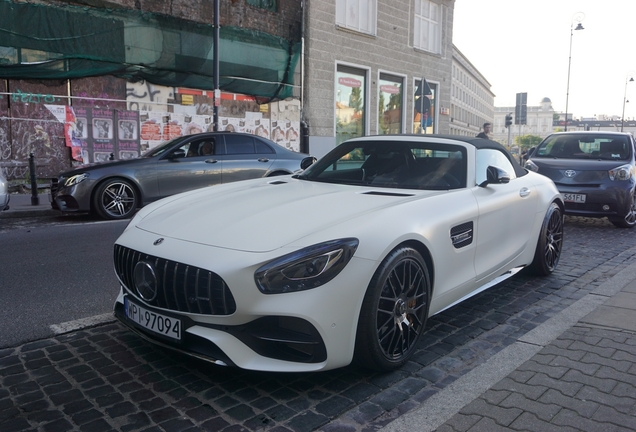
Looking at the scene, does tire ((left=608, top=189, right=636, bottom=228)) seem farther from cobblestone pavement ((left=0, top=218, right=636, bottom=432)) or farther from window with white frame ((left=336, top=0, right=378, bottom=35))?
window with white frame ((left=336, top=0, right=378, bottom=35))

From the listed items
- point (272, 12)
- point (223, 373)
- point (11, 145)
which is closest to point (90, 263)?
point (223, 373)

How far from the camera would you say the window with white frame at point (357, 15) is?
21469mm

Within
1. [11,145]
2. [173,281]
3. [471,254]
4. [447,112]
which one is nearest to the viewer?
[173,281]

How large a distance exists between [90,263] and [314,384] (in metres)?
3.90

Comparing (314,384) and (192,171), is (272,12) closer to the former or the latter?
(192,171)

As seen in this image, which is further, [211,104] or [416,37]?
[416,37]

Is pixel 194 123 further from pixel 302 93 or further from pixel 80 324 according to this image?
pixel 80 324

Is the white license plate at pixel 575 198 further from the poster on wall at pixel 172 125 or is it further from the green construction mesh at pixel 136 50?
the green construction mesh at pixel 136 50

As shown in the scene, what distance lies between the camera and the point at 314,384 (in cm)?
308

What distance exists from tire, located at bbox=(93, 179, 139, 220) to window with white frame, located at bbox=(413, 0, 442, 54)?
18890 millimetres

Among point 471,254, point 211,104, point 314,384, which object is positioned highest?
point 211,104

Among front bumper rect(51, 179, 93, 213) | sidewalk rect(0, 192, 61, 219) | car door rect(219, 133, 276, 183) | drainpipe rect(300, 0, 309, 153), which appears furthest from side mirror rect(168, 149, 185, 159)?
drainpipe rect(300, 0, 309, 153)

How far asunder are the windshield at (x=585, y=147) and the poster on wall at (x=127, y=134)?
10666 mm

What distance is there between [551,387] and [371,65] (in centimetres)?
2110
